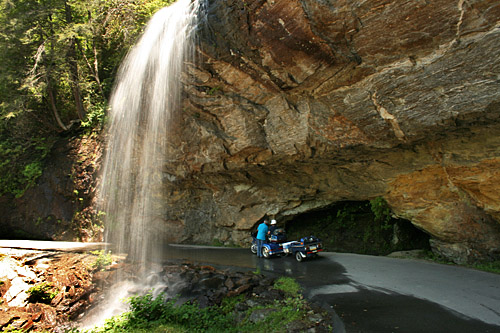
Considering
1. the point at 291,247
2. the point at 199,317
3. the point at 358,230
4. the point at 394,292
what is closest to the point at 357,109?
the point at 394,292

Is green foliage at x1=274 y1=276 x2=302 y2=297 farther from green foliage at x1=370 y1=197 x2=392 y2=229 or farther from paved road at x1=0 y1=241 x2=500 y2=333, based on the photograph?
green foliage at x1=370 y1=197 x2=392 y2=229

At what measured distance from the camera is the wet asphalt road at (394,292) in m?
4.22

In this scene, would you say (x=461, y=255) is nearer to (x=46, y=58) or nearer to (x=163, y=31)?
(x=163, y=31)

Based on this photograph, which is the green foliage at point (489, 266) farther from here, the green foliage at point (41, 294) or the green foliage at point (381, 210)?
the green foliage at point (41, 294)

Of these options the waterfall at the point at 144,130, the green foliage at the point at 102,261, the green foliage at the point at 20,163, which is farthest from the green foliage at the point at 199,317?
the green foliage at the point at 20,163

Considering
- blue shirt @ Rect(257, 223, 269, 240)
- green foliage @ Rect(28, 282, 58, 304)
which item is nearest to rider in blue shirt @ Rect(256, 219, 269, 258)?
blue shirt @ Rect(257, 223, 269, 240)

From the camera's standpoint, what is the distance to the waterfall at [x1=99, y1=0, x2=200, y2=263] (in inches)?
395

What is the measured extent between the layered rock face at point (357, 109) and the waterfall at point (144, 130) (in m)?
0.80

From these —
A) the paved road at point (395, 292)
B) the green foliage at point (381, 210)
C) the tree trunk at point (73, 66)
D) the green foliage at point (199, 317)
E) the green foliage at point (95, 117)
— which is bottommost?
the green foliage at point (199, 317)

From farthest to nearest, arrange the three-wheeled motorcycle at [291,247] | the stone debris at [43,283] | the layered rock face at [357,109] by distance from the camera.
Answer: the three-wheeled motorcycle at [291,247]
the stone debris at [43,283]
the layered rock face at [357,109]

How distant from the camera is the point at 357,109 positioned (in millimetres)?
7398

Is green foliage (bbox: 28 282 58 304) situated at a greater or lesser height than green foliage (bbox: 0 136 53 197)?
lesser

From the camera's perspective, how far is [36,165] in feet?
52.0

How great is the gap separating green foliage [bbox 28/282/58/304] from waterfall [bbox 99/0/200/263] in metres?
2.64
